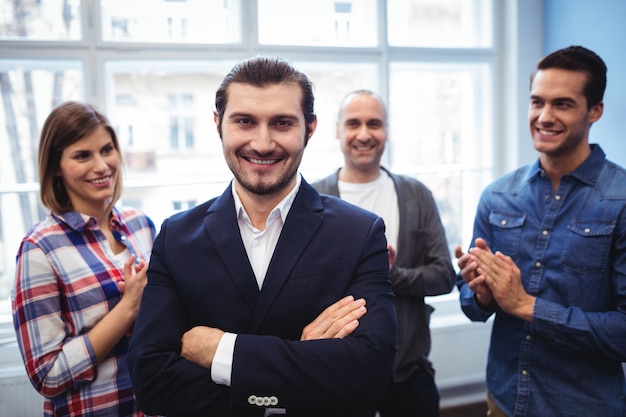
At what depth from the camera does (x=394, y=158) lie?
11.5 feet

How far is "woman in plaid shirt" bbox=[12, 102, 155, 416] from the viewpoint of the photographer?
Answer: 160 centimetres

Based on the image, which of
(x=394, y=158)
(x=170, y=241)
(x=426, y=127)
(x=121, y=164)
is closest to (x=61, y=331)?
(x=170, y=241)

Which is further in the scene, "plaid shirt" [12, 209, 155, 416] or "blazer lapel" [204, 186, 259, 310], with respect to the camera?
"plaid shirt" [12, 209, 155, 416]

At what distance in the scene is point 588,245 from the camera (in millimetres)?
1792

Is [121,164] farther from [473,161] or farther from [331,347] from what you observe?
[473,161]

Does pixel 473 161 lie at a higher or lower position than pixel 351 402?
higher

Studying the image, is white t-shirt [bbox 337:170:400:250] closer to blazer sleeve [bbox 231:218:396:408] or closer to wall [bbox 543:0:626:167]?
blazer sleeve [bbox 231:218:396:408]

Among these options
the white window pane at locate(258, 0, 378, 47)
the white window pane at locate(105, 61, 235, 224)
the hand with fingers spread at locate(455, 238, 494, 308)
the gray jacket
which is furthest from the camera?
the white window pane at locate(258, 0, 378, 47)

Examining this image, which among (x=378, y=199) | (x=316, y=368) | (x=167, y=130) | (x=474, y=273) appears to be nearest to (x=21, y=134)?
(x=167, y=130)

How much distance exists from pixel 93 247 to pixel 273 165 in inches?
30.5

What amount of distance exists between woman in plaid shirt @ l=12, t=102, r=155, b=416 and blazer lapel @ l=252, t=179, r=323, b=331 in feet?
1.78

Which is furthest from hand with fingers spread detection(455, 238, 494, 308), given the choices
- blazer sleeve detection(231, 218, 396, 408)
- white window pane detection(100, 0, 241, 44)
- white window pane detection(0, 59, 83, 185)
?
white window pane detection(0, 59, 83, 185)

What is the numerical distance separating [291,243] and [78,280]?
0.76 meters

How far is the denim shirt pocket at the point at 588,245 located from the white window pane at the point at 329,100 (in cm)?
169
